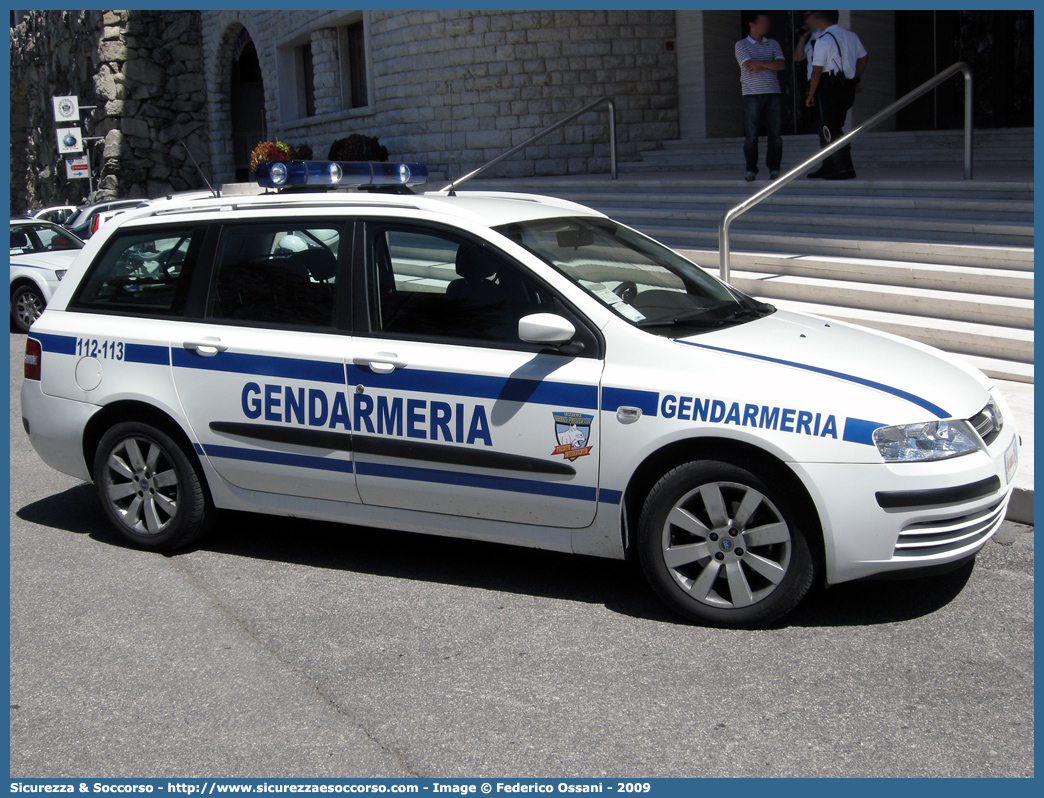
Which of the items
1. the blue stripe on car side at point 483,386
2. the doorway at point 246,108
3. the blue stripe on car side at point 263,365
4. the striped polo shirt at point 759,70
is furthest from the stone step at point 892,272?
the doorway at point 246,108

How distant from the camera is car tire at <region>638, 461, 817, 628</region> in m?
3.95

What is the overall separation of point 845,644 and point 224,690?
2.28 metres

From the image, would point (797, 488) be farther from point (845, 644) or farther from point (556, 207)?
point (556, 207)

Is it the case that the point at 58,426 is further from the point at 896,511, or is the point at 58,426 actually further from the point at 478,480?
the point at 896,511

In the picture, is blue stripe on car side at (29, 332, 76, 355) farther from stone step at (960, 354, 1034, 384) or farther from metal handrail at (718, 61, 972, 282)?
stone step at (960, 354, 1034, 384)

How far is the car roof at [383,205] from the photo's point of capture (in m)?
4.67

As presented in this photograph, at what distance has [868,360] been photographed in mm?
4242

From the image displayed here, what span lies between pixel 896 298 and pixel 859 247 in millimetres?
1216

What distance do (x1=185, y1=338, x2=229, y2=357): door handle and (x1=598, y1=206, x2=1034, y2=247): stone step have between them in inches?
284

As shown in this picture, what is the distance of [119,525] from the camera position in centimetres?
527

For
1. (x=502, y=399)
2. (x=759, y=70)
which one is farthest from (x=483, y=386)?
(x=759, y=70)
